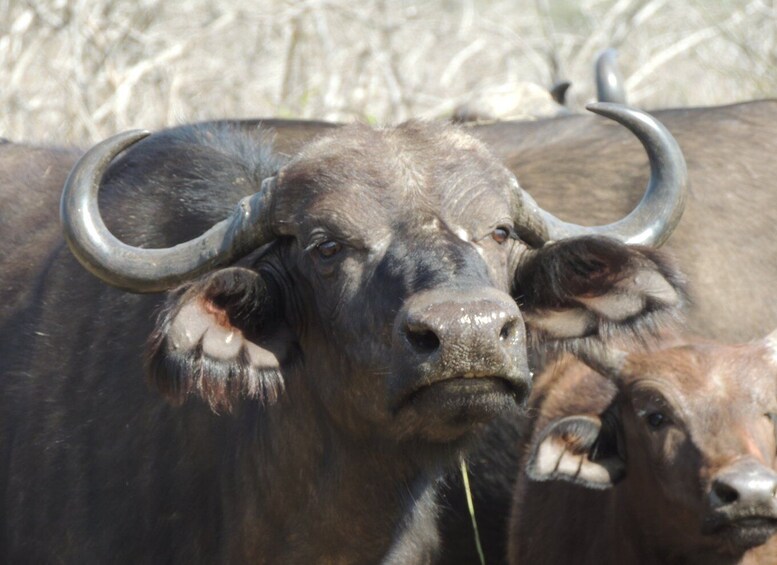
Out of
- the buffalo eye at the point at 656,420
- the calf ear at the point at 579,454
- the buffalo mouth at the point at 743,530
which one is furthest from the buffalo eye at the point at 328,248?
the buffalo mouth at the point at 743,530

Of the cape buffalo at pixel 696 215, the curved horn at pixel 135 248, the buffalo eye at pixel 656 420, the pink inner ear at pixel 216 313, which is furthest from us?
the cape buffalo at pixel 696 215

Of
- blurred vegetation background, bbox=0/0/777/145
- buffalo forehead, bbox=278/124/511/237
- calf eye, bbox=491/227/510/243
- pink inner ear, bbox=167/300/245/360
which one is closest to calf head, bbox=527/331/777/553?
calf eye, bbox=491/227/510/243

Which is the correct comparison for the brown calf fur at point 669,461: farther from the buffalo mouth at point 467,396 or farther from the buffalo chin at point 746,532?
the buffalo mouth at point 467,396

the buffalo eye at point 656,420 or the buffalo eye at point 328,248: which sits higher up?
the buffalo eye at point 328,248

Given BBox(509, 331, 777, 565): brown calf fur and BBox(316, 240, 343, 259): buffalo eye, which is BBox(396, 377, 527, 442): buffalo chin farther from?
BBox(509, 331, 777, 565): brown calf fur

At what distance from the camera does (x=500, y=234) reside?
441cm

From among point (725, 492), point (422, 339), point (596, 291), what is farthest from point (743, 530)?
point (422, 339)

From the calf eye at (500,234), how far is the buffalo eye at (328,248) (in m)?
0.50

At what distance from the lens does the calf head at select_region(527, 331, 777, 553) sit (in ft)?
14.8

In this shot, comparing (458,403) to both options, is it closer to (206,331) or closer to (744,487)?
(206,331)

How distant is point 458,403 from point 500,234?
0.72 m

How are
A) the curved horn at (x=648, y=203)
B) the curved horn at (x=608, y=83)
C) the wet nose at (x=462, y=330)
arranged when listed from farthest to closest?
the curved horn at (x=608, y=83), the curved horn at (x=648, y=203), the wet nose at (x=462, y=330)

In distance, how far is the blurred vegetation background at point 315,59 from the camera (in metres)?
10.2

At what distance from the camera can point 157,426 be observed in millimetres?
4879
